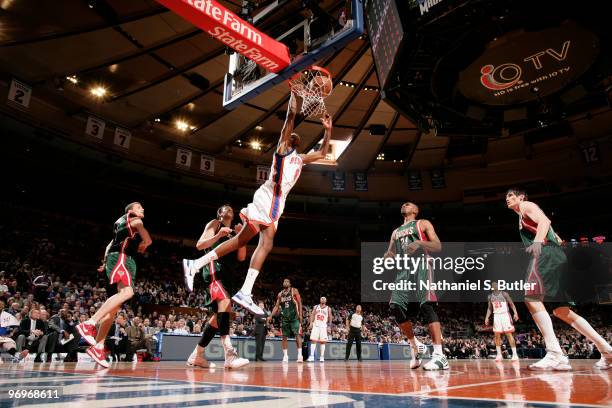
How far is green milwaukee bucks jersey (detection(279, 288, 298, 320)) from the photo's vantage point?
9797mm

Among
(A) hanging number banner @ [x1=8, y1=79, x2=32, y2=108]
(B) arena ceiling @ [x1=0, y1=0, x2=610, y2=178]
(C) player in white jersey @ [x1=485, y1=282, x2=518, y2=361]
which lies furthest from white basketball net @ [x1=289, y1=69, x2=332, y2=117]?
(A) hanging number banner @ [x1=8, y1=79, x2=32, y2=108]

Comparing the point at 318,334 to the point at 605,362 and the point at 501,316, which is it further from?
the point at 605,362

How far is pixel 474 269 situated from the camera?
27.0 m

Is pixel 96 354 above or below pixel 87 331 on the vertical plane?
below

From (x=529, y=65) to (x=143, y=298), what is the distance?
13731mm

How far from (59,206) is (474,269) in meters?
23.5

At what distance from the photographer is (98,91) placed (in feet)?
54.0

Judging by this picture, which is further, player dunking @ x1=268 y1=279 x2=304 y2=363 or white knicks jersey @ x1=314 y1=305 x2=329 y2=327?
white knicks jersey @ x1=314 y1=305 x2=329 y2=327

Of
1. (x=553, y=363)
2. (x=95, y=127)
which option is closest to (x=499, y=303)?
(x=553, y=363)

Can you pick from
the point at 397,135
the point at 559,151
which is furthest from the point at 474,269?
the point at 397,135

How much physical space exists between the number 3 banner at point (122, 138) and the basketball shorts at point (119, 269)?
1487cm

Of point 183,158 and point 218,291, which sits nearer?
point 218,291

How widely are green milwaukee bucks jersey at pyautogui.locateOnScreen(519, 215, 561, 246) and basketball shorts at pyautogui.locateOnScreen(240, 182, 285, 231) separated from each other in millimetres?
2698

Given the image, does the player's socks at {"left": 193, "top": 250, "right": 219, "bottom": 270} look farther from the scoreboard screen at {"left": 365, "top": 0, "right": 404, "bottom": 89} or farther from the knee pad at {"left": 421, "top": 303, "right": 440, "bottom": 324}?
the scoreboard screen at {"left": 365, "top": 0, "right": 404, "bottom": 89}
